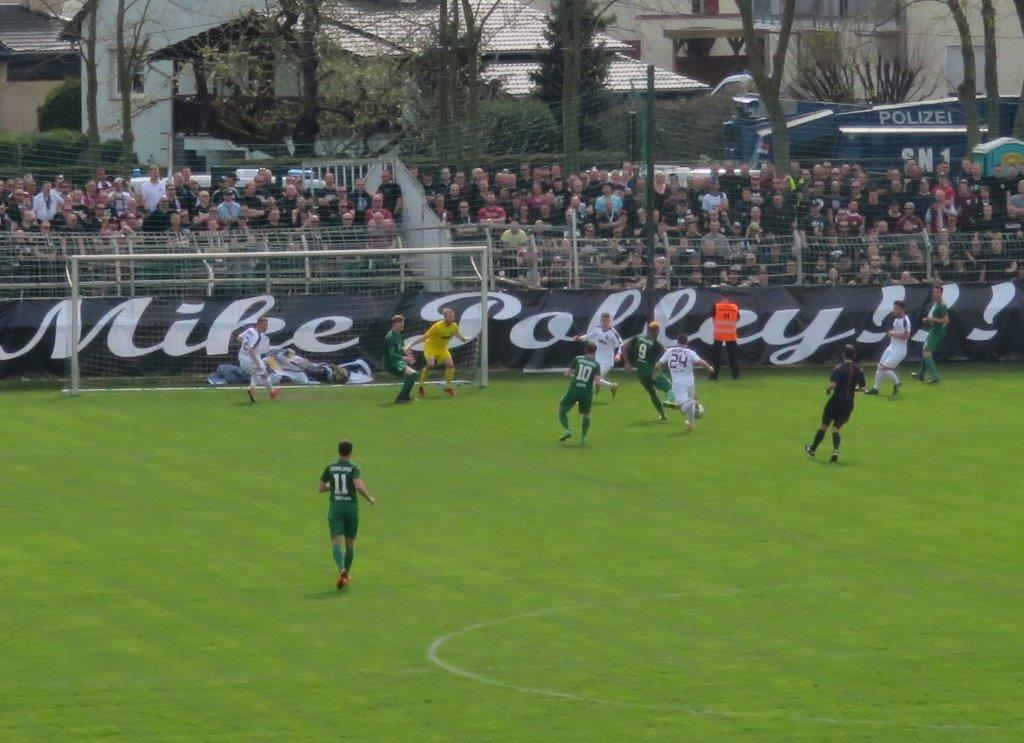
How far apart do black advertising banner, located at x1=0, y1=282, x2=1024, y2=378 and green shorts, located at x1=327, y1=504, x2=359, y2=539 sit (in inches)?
668

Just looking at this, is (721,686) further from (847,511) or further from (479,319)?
(479,319)

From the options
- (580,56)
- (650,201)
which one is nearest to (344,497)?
(650,201)

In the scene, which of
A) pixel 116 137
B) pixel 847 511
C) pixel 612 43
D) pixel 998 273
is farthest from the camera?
pixel 612 43

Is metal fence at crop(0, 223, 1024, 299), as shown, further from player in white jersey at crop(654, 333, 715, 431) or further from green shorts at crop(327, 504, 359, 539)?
green shorts at crop(327, 504, 359, 539)

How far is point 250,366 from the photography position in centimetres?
3250

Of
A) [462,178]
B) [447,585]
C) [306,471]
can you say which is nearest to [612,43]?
[462,178]

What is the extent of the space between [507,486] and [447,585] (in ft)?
19.1

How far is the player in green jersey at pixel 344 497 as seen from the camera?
18191 millimetres

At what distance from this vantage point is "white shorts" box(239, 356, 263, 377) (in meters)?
32.5

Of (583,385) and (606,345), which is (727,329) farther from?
(583,385)

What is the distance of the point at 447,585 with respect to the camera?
18.7m

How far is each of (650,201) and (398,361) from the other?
19.5 feet

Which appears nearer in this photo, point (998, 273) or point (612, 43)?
point (998, 273)

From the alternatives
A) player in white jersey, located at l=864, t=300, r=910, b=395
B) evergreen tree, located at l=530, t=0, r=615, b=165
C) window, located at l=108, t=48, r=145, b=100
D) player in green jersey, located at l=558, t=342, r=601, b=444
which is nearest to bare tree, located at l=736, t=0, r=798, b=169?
player in white jersey, located at l=864, t=300, r=910, b=395
